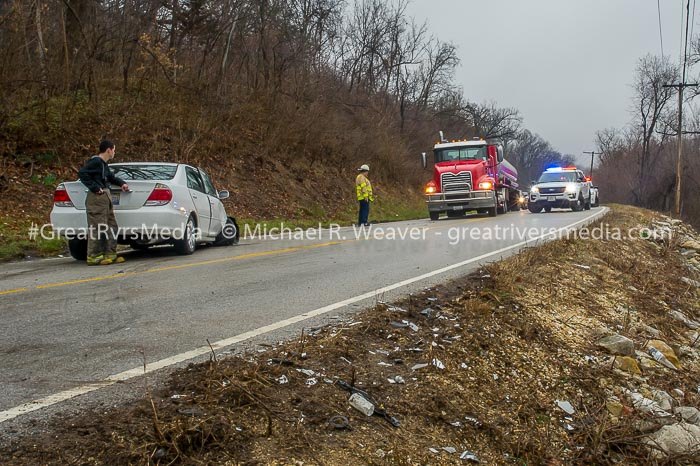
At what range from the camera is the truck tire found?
10.4 meters

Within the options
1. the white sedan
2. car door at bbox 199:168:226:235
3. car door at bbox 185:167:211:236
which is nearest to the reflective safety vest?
car door at bbox 199:168:226:235

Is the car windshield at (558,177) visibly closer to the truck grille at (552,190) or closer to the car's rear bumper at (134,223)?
the truck grille at (552,190)

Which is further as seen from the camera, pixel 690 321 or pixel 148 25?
pixel 148 25

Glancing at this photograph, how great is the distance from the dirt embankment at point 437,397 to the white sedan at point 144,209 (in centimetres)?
545

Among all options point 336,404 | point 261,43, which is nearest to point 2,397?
point 336,404

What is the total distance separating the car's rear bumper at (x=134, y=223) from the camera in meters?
10.1

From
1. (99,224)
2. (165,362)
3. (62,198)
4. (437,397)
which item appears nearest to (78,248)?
(62,198)

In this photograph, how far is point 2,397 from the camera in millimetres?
3717

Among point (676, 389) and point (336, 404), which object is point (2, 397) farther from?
point (676, 389)

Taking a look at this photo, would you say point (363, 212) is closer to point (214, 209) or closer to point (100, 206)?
point (214, 209)

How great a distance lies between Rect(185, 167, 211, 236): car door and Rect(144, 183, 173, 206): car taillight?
97 centimetres

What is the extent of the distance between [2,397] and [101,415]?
0.81 m

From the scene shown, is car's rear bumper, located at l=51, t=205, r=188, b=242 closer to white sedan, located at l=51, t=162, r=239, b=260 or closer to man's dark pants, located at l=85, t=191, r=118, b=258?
white sedan, located at l=51, t=162, r=239, b=260

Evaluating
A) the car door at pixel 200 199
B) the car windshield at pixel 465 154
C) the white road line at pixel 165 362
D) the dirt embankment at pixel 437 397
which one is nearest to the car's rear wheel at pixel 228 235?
the car door at pixel 200 199
